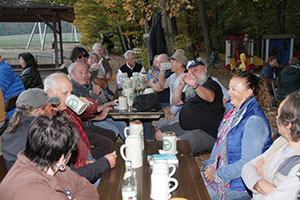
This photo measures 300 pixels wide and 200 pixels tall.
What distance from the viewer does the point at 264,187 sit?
1.73 m

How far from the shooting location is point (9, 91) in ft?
14.4

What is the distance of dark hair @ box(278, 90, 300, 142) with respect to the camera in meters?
1.56

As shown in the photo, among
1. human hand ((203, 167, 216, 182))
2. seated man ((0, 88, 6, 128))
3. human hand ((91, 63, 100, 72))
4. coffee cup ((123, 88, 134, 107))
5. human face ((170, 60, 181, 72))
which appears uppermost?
human face ((170, 60, 181, 72))

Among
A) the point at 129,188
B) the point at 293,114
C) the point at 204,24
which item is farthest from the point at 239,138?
the point at 204,24

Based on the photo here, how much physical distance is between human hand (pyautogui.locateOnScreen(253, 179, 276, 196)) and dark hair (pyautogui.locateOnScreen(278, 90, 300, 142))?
0.99ft

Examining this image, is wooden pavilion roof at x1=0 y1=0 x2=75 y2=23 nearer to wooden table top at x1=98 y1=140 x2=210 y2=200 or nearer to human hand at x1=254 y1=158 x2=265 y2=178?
wooden table top at x1=98 y1=140 x2=210 y2=200

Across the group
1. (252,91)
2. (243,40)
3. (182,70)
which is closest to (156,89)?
(182,70)

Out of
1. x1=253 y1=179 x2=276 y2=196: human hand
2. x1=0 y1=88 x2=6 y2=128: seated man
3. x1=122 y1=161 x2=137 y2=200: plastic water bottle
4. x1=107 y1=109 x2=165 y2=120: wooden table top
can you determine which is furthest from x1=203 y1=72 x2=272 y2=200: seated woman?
x1=0 y1=88 x2=6 y2=128: seated man

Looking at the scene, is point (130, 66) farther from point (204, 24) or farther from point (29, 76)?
point (204, 24)

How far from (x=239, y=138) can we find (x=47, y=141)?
4.64ft

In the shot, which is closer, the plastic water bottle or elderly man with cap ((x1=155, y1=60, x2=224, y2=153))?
the plastic water bottle

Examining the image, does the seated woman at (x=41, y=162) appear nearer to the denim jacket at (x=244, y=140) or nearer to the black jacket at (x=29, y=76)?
the denim jacket at (x=244, y=140)

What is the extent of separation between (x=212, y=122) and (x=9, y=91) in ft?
9.83

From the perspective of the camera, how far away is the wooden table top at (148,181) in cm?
175
